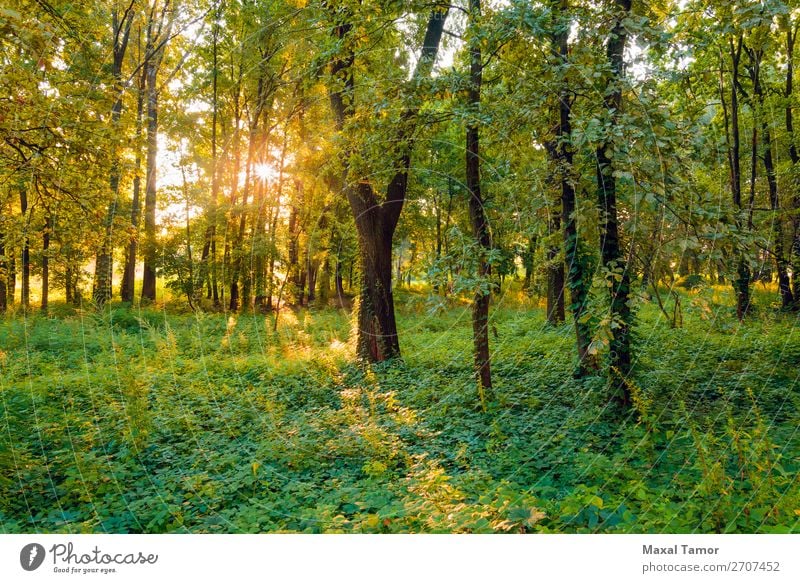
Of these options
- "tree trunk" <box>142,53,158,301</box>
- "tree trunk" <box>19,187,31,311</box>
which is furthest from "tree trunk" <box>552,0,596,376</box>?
"tree trunk" <box>142,53,158,301</box>

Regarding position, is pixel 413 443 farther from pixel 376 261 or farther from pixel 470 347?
pixel 470 347

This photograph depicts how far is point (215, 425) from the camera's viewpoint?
8.06m

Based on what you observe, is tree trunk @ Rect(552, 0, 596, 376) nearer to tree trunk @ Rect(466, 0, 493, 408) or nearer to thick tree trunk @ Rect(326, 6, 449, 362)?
tree trunk @ Rect(466, 0, 493, 408)

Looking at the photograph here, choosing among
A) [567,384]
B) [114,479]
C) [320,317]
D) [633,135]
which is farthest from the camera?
[320,317]

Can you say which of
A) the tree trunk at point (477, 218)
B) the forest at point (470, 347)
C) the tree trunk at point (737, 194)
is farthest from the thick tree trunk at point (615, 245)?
the tree trunk at point (477, 218)

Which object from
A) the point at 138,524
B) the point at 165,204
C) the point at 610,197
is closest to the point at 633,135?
the point at 610,197

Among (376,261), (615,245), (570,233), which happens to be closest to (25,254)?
(376,261)

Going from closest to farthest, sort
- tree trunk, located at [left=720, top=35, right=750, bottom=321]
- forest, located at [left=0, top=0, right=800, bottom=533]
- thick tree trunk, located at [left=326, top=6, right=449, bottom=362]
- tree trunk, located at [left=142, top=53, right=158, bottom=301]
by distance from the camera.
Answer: forest, located at [left=0, top=0, right=800, bottom=533], tree trunk, located at [left=720, top=35, right=750, bottom=321], thick tree trunk, located at [left=326, top=6, right=449, bottom=362], tree trunk, located at [left=142, top=53, right=158, bottom=301]

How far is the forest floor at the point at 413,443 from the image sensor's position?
4.53 meters

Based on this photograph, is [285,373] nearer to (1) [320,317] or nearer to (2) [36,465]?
(2) [36,465]

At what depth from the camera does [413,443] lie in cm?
695

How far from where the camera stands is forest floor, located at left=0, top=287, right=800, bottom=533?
4.53 meters

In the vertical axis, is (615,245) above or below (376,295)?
above
